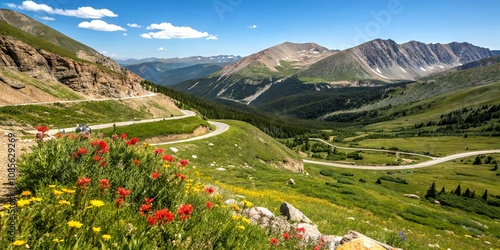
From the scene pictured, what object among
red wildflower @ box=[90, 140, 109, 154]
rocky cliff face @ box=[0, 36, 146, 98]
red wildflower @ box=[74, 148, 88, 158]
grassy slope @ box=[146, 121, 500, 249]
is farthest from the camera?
rocky cliff face @ box=[0, 36, 146, 98]

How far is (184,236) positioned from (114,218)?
1.35 metres

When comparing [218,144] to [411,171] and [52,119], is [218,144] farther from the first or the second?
[411,171]

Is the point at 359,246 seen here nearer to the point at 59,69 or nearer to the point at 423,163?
the point at 59,69

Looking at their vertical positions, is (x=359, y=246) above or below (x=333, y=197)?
above

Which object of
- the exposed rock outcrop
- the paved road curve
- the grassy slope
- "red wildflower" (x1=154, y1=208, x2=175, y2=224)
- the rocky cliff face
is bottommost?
the paved road curve

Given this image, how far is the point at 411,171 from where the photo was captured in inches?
4496

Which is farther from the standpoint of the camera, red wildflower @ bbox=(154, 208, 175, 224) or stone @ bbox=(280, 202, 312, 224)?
stone @ bbox=(280, 202, 312, 224)

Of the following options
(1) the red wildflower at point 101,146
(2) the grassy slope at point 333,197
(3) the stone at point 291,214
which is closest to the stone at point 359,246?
(2) the grassy slope at point 333,197

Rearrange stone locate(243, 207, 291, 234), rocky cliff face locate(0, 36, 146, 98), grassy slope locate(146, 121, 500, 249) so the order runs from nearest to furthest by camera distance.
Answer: stone locate(243, 207, 291, 234) < grassy slope locate(146, 121, 500, 249) < rocky cliff face locate(0, 36, 146, 98)

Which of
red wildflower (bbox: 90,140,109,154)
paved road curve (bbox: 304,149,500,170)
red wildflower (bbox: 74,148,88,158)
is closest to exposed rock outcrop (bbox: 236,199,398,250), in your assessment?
red wildflower (bbox: 90,140,109,154)

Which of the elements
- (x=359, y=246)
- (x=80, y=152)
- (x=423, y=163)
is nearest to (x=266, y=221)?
(x=359, y=246)

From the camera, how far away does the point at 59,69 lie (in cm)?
8262

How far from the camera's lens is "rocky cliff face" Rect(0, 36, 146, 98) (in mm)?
74375

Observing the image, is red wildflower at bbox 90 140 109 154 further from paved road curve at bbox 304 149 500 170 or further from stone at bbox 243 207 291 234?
paved road curve at bbox 304 149 500 170
